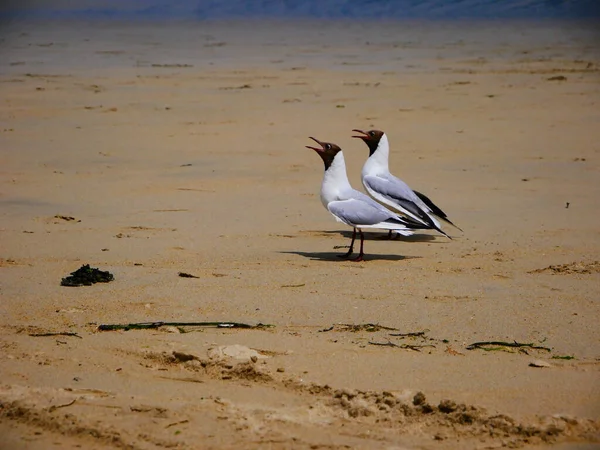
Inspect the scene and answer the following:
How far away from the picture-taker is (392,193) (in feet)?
25.0

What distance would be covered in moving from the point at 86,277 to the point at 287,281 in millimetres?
1152

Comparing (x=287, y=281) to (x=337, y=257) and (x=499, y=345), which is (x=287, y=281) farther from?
(x=499, y=345)

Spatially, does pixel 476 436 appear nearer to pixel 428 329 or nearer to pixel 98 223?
pixel 428 329

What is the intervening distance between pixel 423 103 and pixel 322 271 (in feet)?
33.0

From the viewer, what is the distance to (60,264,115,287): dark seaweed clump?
5555 millimetres

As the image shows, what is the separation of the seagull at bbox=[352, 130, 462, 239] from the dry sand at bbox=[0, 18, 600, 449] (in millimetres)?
219

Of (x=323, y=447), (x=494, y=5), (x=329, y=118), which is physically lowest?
(x=323, y=447)

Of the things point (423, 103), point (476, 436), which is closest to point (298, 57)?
point (423, 103)

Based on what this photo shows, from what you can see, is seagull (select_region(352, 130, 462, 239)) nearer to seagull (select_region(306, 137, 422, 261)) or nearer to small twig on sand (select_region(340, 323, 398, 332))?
seagull (select_region(306, 137, 422, 261))

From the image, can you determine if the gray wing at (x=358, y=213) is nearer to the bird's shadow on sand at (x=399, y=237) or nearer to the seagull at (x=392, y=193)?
the seagull at (x=392, y=193)

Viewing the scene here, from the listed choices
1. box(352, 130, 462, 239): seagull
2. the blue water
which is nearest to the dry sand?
box(352, 130, 462, 239): seagull

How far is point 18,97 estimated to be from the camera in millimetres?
16031

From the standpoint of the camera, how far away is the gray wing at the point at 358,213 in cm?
675

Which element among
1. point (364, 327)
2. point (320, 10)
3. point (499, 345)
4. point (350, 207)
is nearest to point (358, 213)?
point (350, 207)
